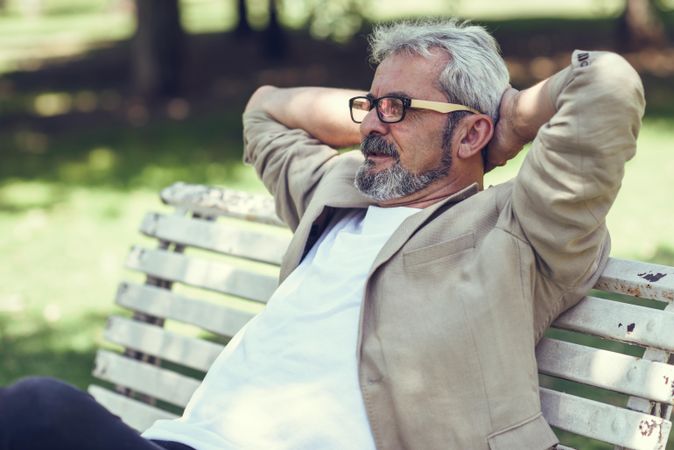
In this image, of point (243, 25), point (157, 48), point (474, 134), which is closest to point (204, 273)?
point (474, 134)

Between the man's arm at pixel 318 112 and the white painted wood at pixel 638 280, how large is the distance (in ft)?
3.51

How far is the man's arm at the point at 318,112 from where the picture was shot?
12.5ft

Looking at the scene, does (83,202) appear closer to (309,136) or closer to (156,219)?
(156,219)

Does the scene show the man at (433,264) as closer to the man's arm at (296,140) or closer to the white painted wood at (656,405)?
the man's arm at (296,140)

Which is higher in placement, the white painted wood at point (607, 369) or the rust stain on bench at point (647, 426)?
the white painted wood at point (607, 369)

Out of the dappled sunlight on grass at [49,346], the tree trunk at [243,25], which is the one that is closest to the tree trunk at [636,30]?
the tree trunk at [243,25]

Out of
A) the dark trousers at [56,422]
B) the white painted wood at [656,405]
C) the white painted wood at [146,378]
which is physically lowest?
the white painted wood at [146,378]

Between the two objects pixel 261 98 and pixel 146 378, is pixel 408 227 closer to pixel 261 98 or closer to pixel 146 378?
pixel 261 98

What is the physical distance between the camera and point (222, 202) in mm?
4199

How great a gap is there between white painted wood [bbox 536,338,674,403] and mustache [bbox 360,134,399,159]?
2.45ft

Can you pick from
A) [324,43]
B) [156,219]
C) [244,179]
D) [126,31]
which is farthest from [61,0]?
[156,219]

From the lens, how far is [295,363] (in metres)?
3.07

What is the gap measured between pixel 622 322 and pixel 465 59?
933mm

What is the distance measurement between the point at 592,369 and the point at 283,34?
1622 centimetres
